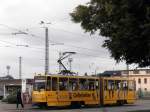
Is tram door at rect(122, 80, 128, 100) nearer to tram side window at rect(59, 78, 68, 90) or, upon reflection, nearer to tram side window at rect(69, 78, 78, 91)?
tram side window at rect(69, 78, 78, 91)

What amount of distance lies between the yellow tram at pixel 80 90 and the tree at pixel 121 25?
1704 cm

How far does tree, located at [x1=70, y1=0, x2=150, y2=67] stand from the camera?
22266 millimetres

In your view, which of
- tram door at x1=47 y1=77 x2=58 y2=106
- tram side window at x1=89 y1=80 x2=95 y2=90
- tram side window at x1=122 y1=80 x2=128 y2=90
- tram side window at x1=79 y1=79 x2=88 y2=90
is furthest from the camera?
tram side window at x1=122 y1=80 x2=128 y2=90

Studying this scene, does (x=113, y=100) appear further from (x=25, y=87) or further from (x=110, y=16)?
(x=110, y=16)

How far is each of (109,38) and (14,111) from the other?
18092 mm

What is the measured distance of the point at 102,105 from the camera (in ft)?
164

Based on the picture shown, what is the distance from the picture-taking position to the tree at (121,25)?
877 inches

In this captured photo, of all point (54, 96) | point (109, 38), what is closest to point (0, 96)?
point (54, 96)

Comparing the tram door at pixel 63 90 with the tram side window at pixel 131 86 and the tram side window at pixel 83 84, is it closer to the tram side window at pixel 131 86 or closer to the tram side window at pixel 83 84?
the tram side window at pixel 83 84

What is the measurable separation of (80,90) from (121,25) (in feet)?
76.4

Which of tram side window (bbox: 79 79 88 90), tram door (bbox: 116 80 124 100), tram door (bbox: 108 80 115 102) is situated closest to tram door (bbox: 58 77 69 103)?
tram side window (bbox: 79 79 88 90)

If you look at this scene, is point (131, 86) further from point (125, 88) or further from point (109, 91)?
point (109, 91)

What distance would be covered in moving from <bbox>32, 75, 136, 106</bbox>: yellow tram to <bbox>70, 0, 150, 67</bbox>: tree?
1704cm

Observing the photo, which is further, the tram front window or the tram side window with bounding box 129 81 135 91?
the tram side window with bounding box 129 81 135 91
